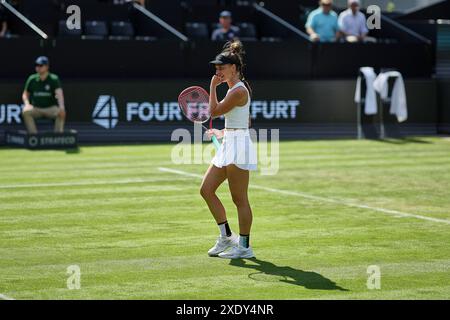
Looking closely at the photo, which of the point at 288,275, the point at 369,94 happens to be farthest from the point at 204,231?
the point at 369,94

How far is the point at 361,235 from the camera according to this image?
41.2 ft

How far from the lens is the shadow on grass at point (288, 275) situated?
974 centimetres

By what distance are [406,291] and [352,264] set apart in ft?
4.32

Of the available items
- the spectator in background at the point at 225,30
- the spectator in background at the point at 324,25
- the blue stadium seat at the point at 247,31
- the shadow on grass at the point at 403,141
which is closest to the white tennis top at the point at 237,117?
the shadow on grass at the point at 403,141

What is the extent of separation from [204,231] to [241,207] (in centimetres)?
177

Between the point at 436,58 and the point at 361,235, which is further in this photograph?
the point at 436,58

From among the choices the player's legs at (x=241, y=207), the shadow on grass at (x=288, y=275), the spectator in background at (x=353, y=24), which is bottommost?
the shadow on grass at (x=288, y=275)

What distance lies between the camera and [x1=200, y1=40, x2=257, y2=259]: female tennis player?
427 inches

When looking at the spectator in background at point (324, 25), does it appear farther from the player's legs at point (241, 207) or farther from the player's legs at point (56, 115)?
the player's legs at point (241, 207)

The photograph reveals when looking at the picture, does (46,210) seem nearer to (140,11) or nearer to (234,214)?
(234,214)

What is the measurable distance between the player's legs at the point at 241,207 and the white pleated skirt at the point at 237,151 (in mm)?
73
